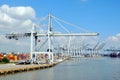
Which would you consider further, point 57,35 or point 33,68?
point 57,35

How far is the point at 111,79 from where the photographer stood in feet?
128

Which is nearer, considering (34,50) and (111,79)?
(111,79)

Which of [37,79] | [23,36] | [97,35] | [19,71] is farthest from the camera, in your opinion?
[23,36]

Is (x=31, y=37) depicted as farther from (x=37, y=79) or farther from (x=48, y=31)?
(x=37, y=79)

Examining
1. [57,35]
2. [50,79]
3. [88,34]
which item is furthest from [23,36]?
[50,79]

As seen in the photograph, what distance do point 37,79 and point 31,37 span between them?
30942mm

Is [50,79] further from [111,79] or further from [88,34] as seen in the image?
[88,34]

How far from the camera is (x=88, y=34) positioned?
68188 millimetres

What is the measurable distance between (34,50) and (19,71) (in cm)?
2379

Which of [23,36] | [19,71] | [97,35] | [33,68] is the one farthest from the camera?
[23,36]

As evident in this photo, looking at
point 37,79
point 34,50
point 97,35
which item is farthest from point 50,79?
point 34,50

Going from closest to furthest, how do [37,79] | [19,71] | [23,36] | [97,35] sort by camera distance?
[37,79], [19,71], [97,35], [23,36]

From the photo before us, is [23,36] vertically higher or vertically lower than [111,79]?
higher

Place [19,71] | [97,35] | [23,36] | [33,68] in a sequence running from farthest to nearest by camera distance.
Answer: [23,36]
[97,35]
[33,68]
[19,71]
